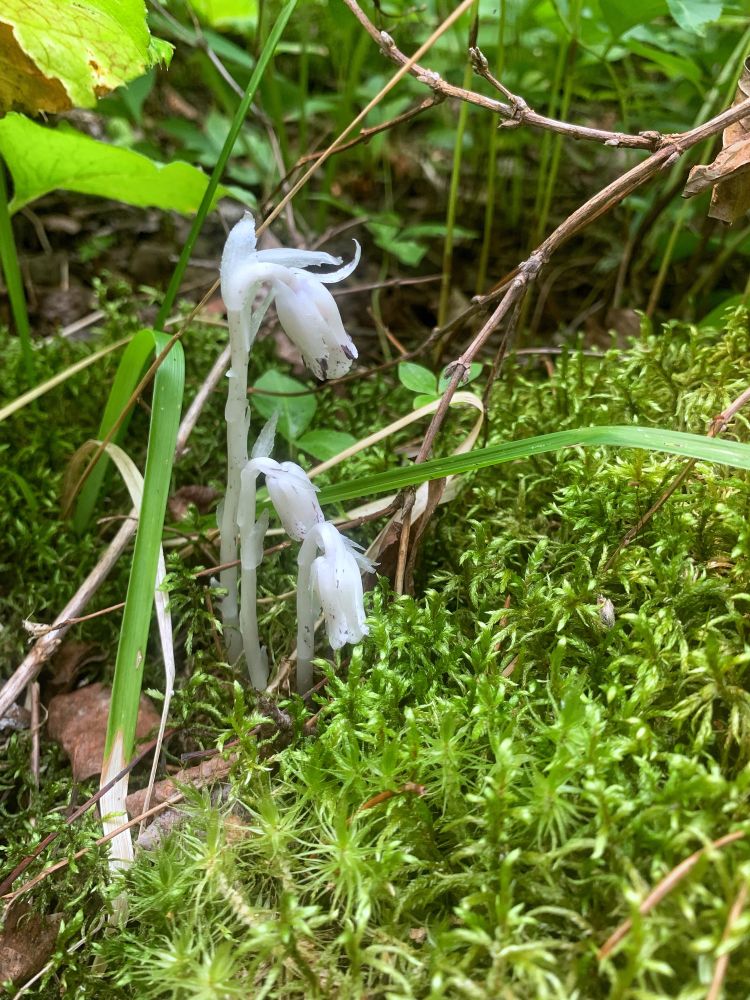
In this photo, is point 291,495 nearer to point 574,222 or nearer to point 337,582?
point 337,582

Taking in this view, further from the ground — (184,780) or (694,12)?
(694,12)

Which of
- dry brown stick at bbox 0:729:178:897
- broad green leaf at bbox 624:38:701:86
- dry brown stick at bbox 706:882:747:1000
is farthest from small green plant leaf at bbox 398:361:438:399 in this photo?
broad green leaf at bbox 624:38:701:86

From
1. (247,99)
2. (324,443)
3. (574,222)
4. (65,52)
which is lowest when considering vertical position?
(324,443)

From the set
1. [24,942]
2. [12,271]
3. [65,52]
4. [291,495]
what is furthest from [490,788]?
[12,271]

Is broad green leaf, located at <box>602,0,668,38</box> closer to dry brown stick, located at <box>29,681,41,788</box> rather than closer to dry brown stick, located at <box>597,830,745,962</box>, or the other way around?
dry brown stick, located at <box>597,830,745,962</box>

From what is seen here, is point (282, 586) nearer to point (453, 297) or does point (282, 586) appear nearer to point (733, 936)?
point (733, 936)

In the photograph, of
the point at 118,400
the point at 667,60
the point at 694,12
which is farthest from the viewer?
the point at 667,60

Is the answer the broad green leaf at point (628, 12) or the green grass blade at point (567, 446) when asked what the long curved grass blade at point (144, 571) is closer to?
the green grass blade at point (567, 446)
